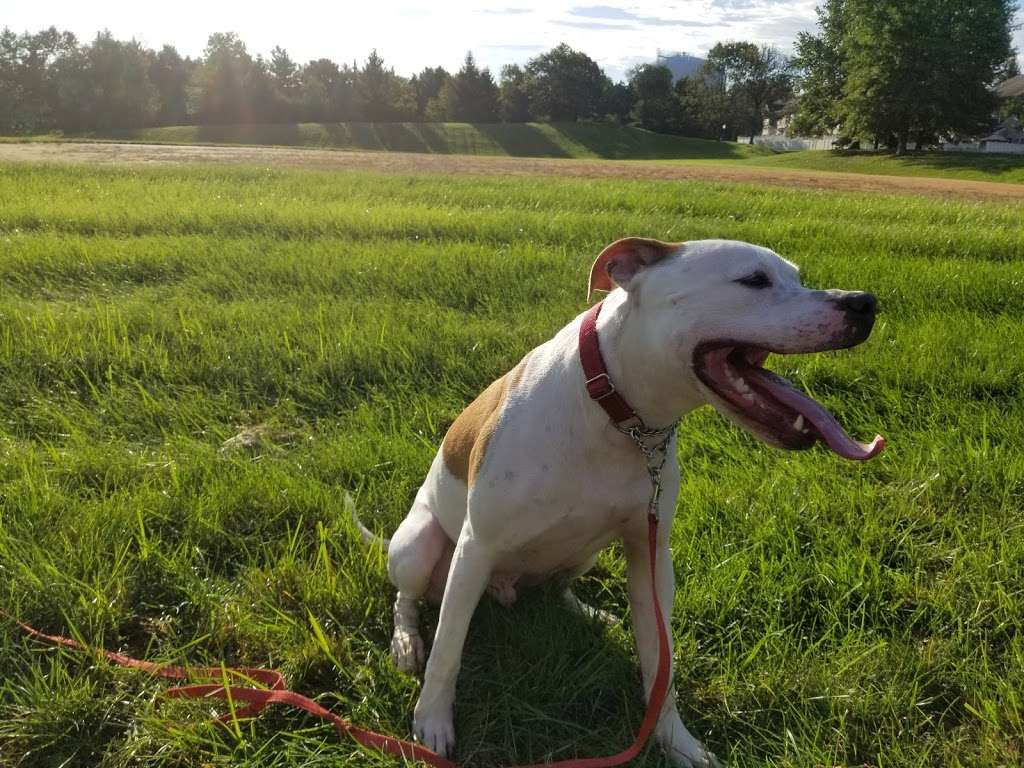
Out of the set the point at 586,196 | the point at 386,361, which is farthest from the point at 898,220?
the point at 386,361

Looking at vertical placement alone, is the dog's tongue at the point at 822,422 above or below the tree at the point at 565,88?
below

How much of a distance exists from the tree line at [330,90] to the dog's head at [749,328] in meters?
67.3

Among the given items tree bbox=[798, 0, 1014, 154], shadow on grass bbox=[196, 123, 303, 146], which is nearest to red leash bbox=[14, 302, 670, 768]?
shadow on grass bbox=[196, 123, 303, 146]

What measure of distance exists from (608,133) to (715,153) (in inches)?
399

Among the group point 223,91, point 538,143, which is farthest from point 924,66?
point 223,91

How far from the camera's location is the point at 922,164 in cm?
3759

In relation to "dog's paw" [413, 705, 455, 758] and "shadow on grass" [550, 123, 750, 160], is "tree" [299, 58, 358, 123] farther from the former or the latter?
"dog's paw" [413, 705, 455, 758]

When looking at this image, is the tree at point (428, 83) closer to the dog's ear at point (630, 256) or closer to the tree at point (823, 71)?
the tree at point (823, 71)

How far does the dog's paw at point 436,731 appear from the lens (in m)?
2.21

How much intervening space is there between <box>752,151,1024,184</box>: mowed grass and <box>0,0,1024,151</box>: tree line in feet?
14.8

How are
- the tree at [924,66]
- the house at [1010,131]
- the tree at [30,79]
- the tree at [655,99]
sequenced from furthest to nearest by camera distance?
1. the tree at [655,99]
2. the house at [1010,131]
3. the tree at [30,79]
4. the tree at [924,66]

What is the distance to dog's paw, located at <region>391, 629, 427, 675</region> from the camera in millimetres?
2520

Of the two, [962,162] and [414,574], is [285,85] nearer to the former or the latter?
[962,162]

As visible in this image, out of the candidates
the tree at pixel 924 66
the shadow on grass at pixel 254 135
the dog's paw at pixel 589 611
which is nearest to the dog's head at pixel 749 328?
the dog's paw at pixel 589 611
